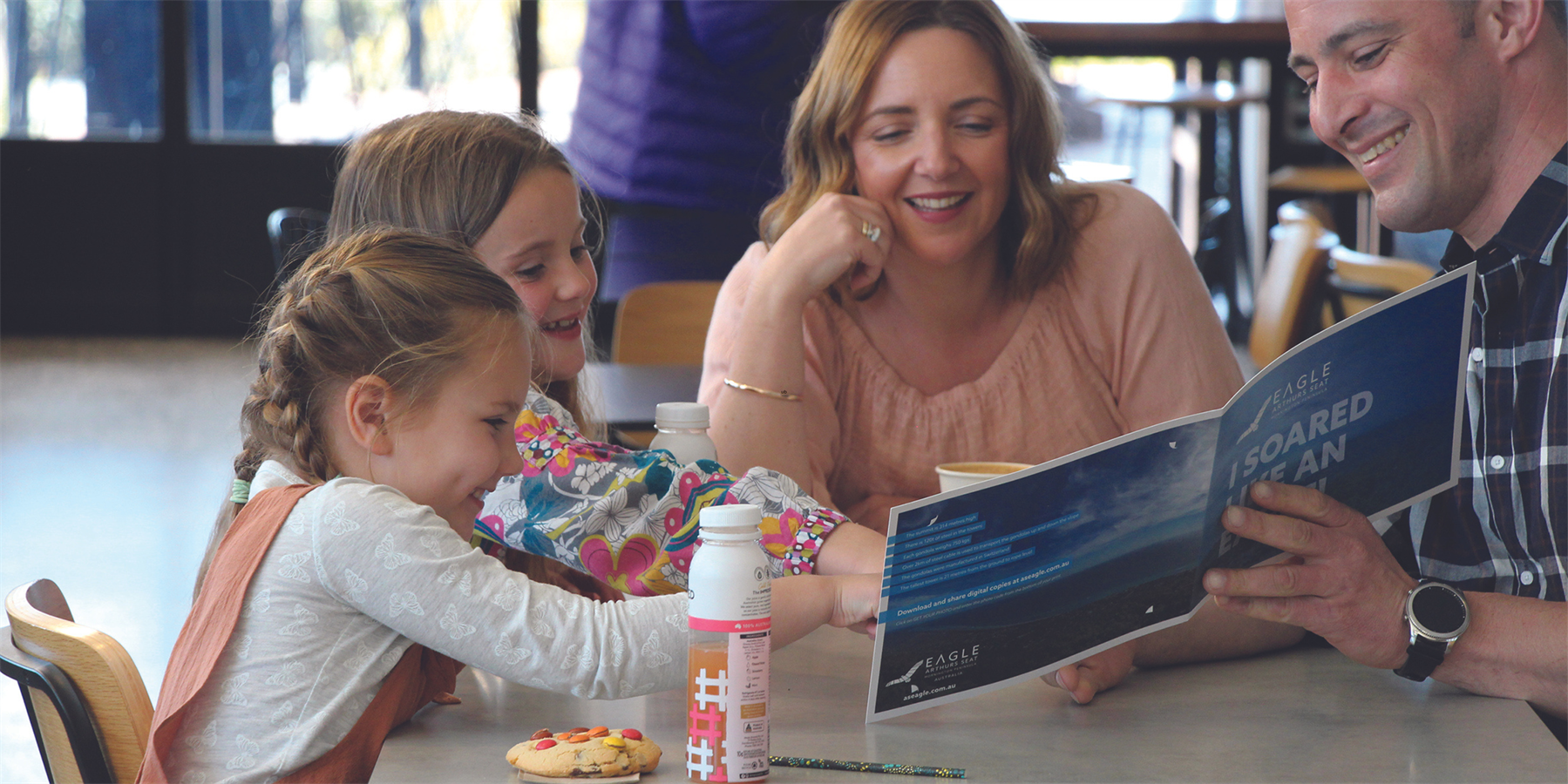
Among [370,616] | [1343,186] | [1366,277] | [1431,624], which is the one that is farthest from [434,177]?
[1343,186]

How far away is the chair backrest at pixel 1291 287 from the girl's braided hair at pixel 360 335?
1426 mm

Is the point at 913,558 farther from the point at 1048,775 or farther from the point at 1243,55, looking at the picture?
the point at 1243,55

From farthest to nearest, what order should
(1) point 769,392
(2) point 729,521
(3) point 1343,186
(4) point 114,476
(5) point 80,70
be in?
1. (5) point 80,70
2. (3) point 1343,186
3. (4) point 114,476
4. (1) point 769,392
5. (2) point 729,521

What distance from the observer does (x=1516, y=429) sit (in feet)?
4.13

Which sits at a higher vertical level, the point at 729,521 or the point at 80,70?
the point at 80,70

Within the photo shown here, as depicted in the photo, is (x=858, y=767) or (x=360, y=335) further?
(x=360, y=335)

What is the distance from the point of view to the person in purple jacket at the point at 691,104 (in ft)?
13.1

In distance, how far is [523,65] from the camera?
24.2 ft

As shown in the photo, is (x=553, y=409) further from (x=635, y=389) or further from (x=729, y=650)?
(x=635, y=389)

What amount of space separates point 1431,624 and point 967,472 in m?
0.42

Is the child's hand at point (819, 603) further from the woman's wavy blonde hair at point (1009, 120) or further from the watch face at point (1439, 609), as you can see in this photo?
the woman's wavy blonde hair at point (1009, 120)

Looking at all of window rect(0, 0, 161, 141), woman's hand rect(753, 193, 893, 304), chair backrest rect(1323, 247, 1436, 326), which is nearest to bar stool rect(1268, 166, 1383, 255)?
chair backrest rect(1323, 247, 1436, 326)

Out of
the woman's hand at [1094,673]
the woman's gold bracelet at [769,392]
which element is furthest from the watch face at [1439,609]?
the woman's gold bracelet at [769,392]

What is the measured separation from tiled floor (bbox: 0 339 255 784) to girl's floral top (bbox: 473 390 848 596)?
0.28 m
